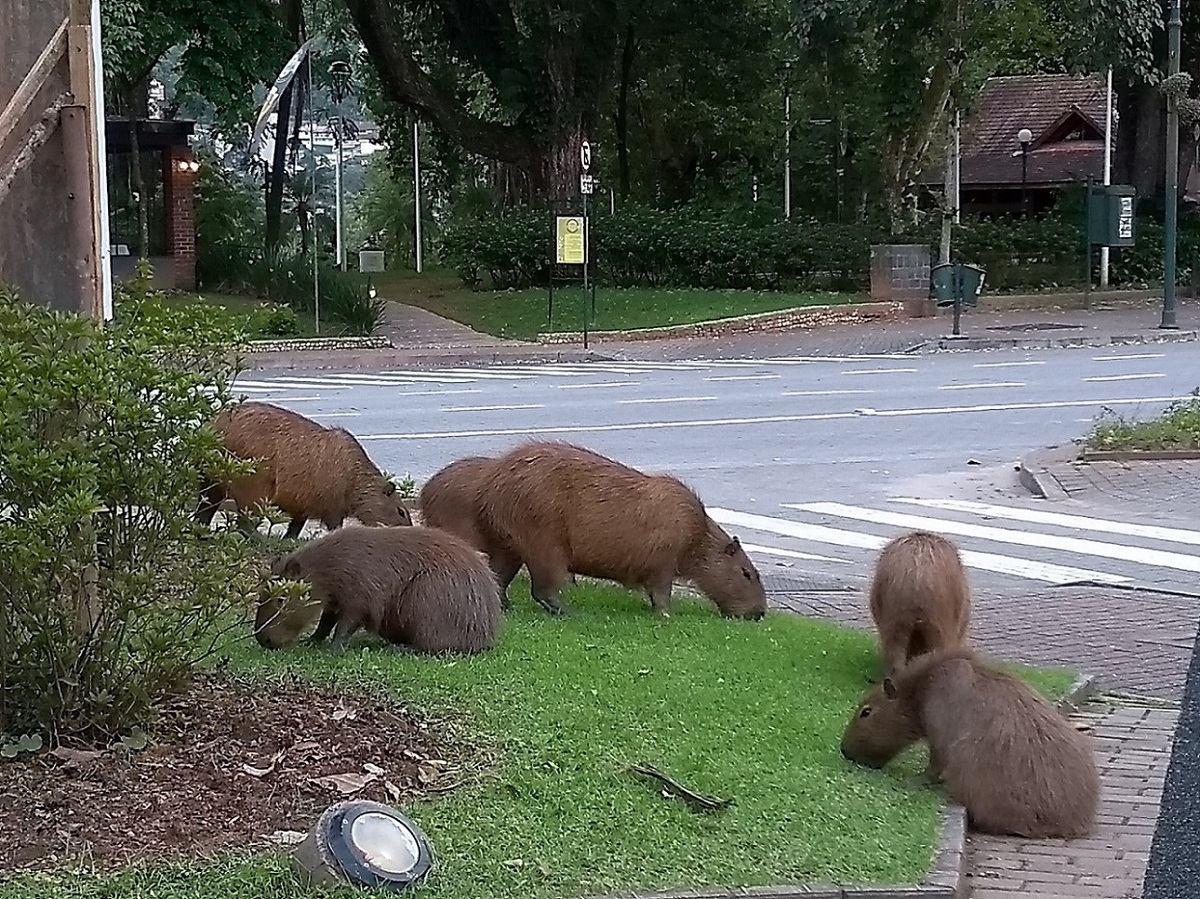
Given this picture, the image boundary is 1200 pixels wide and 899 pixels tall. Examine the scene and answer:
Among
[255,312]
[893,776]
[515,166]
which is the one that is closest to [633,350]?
[255,312]

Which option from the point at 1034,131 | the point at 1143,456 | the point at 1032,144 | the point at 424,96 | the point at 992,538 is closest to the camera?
the point at 992,538

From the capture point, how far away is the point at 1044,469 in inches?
569

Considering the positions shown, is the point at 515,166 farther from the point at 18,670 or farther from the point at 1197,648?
the point at 18,670

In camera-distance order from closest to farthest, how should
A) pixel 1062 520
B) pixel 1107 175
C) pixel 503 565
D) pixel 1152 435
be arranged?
1. pixel 503 565
2. pixel 1062 520
3. pixel 1152 435
4. pixel 1107 175

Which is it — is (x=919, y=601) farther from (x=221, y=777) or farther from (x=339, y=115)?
(x=339, y=115)

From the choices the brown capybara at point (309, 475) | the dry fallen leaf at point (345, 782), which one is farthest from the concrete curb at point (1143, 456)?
the dry fallen leaf at point (345, 782)

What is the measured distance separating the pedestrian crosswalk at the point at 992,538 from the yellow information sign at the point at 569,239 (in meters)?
15.9

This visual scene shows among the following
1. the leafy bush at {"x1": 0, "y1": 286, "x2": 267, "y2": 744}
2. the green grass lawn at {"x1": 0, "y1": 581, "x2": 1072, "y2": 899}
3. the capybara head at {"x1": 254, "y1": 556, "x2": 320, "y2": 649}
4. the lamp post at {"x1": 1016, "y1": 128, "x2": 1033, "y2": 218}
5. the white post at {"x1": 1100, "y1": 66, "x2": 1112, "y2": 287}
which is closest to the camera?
the green grass lawn at {"x1": 0, "y1": 581, "x2": 1072, "y2": 899}

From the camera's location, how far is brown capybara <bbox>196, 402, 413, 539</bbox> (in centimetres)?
991

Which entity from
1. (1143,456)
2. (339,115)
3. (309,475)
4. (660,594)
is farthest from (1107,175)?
(660,594)

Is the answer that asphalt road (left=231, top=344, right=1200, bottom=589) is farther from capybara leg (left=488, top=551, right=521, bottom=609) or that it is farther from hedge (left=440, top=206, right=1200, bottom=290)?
hedge (left=440, top=206, right=1200, bottom=290)

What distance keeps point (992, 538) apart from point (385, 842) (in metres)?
7.91

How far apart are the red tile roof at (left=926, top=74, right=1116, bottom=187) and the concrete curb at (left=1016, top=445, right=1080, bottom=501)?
32.7 meters

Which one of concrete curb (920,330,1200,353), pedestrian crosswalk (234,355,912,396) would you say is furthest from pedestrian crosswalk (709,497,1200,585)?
concrete curb (920,330,1200,353)
